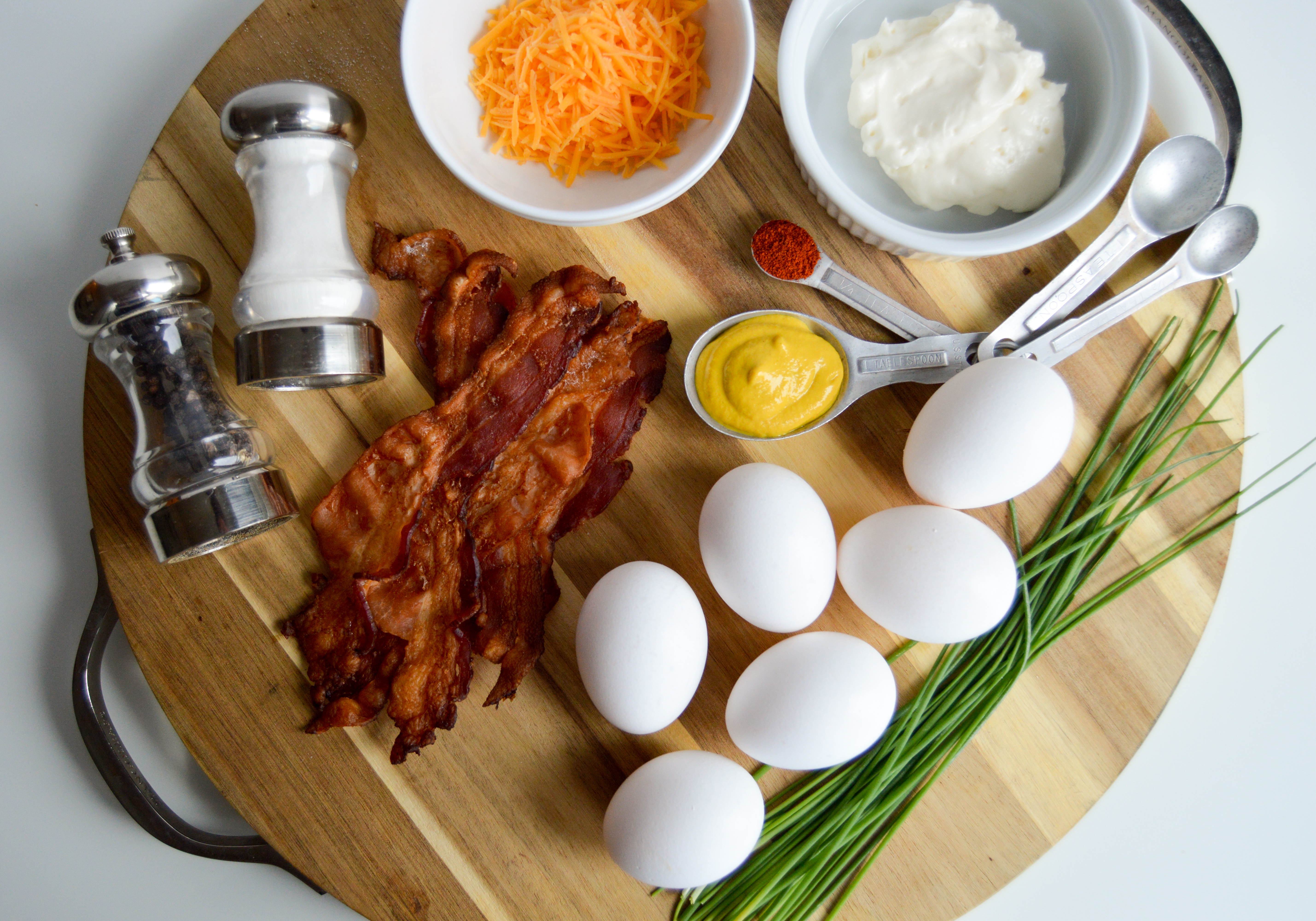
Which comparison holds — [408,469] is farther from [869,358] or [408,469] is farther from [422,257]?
[869,358]

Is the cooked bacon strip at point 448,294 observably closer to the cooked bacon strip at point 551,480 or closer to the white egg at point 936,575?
the cooked bacon strip at point 551,480

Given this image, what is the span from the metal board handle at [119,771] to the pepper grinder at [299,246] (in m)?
0.53

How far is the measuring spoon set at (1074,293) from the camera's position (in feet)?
3.82

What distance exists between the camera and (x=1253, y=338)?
1405mm

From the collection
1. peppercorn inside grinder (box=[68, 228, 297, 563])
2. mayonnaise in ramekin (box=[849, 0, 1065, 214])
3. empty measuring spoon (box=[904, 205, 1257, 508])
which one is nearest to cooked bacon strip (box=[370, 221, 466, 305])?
peppercorn inside grinder (box=[68, 228, 297, 563])

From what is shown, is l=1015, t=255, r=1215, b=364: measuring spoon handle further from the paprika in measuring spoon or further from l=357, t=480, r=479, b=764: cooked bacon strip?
l=357, t=480, r=479, b=764: cooked bacon strip

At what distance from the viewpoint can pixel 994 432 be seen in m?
1.04

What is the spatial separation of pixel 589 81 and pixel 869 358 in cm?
61

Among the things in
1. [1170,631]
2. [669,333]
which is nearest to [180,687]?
[669,333]

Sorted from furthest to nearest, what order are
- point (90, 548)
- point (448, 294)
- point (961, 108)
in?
1. point (90, 548)
2. point (448, 294)
3. point (961, 108)

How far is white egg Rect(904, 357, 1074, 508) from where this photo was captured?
1045 mm

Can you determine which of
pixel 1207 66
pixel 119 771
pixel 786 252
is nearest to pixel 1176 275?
pixel 1207 66

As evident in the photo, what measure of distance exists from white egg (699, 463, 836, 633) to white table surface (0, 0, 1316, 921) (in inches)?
36.1

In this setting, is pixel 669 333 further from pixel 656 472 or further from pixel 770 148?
pixel 770 148
